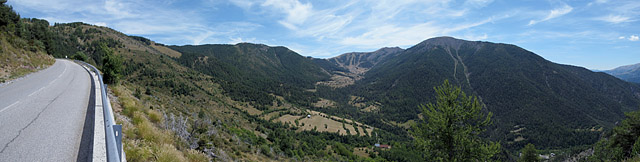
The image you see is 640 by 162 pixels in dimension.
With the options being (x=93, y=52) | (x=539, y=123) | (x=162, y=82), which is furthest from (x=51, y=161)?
(x=539, y=123)

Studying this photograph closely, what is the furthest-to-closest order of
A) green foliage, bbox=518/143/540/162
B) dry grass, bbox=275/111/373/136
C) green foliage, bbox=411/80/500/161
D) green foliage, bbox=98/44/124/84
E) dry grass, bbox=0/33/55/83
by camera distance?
dry grass, bbox=275/111/373/136 → green foliage, bbox=518/143/540/162 → dry grass, bbox=0/33/55/83 → green foliage, bbox=98/44/124/84 → green foliage, bbox=411/80/500/161

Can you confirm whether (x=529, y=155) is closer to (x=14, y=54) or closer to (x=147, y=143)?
(x=147, y=143)

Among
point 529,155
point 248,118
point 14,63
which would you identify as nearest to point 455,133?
point 14,63

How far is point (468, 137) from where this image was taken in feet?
48.5

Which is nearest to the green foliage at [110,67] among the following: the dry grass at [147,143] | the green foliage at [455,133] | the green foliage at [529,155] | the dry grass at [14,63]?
the dry grass at [14,63]

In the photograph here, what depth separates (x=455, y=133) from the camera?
47.5ft

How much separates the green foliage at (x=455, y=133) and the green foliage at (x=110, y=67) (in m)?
21.0

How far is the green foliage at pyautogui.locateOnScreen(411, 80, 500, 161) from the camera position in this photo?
561 inches

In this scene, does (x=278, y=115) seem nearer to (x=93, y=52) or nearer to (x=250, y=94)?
(x=250, y=94)

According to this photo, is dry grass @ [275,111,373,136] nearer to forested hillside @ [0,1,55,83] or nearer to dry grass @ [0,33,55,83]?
forested hillside @ [0,1,55,83]

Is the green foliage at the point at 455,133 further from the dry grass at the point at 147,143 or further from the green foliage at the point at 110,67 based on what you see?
the green foliage at the point at 110,67

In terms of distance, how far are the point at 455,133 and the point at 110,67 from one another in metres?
23.1

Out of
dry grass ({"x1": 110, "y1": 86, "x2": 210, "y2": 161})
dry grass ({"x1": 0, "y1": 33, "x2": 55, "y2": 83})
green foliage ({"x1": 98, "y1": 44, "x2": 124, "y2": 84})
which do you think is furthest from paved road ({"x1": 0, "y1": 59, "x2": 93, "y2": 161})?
dry grass ({"x1": 0, "y1": 33, "x2": 55, "y2": 83})

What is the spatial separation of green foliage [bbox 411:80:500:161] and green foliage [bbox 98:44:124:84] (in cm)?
2096
